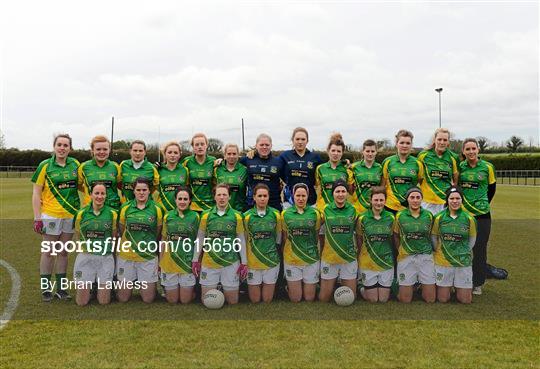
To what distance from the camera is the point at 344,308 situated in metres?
5.33

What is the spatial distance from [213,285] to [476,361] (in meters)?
2.91

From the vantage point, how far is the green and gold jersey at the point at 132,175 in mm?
5895

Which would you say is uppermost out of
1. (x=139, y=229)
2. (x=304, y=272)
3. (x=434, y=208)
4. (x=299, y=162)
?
(x=299, y=162)

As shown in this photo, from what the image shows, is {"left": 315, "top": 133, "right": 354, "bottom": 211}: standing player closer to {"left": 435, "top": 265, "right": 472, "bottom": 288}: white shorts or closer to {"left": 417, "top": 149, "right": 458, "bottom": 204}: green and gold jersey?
{"left": 417, "top": 149, "right": 458, "bottom": 204}: green and gold jersey

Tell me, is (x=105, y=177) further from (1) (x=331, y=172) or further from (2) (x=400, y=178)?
(2) (x=400, y=178)

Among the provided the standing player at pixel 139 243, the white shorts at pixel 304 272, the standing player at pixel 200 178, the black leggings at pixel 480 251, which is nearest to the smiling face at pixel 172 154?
the standing player at pixel 200 178

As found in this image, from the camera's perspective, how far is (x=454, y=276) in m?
5.64

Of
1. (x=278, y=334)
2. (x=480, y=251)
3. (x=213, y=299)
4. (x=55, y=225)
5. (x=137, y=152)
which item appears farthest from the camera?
(x=480, y=251)

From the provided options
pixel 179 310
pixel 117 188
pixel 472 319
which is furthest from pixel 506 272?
pixel 117 188

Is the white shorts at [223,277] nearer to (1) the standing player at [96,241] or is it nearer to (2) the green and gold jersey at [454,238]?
(1) the standing player at [96,241]

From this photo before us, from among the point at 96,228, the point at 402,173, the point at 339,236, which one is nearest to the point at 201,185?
the point at 96,228

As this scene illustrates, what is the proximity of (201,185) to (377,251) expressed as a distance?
233 cm

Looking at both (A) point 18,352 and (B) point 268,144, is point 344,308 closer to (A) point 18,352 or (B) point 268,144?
(B) point 268,144

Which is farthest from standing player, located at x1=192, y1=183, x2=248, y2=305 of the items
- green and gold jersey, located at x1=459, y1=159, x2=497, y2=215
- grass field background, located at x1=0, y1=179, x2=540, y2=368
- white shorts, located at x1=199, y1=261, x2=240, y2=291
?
green and gold jersey, located at x1=459, y1=159, x2=497, y2=215
